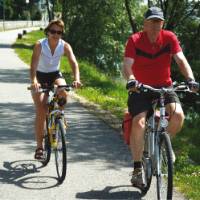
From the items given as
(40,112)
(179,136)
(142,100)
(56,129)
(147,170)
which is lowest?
(179,136)

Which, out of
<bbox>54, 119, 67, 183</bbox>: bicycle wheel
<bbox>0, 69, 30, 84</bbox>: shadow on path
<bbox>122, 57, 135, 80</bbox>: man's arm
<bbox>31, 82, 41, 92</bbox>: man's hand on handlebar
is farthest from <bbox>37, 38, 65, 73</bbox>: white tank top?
<bbox>0, 69, 30, 84</bbox>: shadow on path

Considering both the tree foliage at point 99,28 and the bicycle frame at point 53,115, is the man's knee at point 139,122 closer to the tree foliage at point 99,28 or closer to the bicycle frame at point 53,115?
the bicycle frame at point 53,115

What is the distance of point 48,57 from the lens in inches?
261

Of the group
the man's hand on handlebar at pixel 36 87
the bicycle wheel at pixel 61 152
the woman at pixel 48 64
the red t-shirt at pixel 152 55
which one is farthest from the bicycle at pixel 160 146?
the man's hand on handlebar at pixel 36 87

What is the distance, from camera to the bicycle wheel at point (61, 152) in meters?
6.14

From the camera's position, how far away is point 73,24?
36281mm

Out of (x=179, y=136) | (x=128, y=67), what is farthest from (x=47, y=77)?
(x=179, y=136)

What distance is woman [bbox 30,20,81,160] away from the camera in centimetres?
643

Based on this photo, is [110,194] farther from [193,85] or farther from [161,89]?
[193,85]

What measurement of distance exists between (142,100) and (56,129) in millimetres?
1264

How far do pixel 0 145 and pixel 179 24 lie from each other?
57.9 feet

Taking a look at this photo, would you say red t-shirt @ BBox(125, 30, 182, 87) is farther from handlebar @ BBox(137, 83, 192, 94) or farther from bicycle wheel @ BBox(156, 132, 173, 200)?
bicycle wheel @ BBox(156, 132, 173, 200)

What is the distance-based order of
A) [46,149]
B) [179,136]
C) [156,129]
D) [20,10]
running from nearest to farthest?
[156,129] → [46,149] → [179,136] → [20,10]

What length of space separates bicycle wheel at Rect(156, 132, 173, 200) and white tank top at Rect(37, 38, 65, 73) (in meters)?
1.94
